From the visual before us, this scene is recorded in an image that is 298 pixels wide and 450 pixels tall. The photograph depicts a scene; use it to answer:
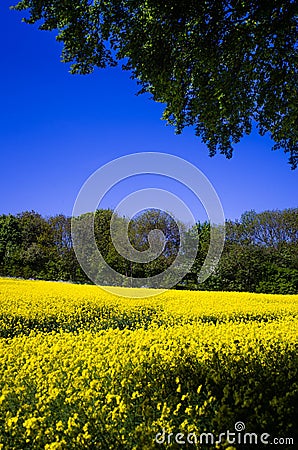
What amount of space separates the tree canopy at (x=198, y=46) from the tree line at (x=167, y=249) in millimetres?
25155

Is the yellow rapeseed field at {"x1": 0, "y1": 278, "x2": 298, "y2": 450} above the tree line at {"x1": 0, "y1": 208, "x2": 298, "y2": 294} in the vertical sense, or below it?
below

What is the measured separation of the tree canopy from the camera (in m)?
5.89

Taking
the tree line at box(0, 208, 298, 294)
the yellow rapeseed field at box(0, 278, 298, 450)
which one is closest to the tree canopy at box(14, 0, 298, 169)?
the yellow rapeseed field at box(0, 278, 298, 450)

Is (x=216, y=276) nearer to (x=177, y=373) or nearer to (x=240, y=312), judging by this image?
(x=240, y=312)

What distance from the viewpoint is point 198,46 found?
639 cm

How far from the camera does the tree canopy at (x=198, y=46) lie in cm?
589

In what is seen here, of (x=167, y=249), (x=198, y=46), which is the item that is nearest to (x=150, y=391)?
(x=198, y=46)

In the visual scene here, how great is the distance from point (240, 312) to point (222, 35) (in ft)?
28.9

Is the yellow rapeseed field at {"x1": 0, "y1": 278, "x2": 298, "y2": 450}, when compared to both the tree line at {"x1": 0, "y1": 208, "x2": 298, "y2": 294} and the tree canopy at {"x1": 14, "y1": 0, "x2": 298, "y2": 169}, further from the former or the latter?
the tree line at {"x1": 0, "y1": 208, "x2": 298, "y2": 294}

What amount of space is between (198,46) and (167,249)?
31.4 m

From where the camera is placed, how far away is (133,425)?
3770 millimetres

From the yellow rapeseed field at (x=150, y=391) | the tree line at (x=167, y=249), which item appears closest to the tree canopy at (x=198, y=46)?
the yellow rapeseed field at (x=150, y=391)

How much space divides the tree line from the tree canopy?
2515 centimetres

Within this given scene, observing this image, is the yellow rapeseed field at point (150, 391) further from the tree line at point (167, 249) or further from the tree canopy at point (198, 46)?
the tree line at point (167, 249)
